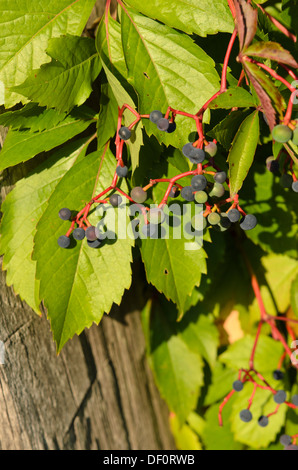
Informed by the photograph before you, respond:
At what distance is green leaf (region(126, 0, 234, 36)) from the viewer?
833mm

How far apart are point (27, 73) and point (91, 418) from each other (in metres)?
1.01

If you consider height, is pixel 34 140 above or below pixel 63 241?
above

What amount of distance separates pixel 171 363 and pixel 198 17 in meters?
1.15

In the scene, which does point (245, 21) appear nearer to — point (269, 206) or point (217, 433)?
point (269, 206)

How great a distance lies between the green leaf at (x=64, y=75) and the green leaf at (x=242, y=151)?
34 cm

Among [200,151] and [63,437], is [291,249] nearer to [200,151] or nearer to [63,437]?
[200,151]

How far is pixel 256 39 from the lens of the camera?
0.85 m

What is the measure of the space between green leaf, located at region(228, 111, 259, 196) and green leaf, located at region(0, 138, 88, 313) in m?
0.44

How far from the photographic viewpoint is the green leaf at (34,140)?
0.93 m

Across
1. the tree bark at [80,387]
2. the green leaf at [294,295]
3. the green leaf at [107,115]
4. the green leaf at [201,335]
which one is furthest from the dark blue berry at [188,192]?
the green leaf at [201,335]

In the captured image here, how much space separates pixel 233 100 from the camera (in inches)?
30.8

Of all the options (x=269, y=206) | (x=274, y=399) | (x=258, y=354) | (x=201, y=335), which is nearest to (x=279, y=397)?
(x=274, y=399)

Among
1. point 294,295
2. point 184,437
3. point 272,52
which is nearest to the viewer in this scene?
point 272,52
